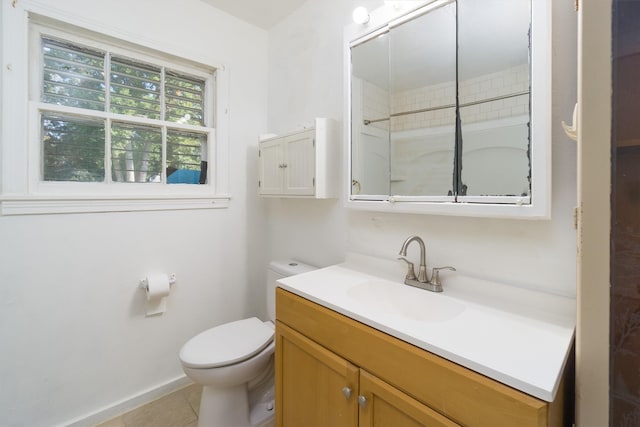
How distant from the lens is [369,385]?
84 centimetres

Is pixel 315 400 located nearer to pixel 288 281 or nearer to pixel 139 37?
pixel 288 281

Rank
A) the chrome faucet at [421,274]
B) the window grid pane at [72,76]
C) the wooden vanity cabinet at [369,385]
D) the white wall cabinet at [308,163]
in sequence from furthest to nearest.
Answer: the white wall cabinet at [308,163]
the window grid pane at [72,76]
the chrome faucet at [421,274]
the wooden vanity cabinet at [369,385]

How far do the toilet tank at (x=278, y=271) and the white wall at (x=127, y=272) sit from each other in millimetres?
339

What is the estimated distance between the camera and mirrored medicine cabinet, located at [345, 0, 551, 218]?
2.87 feet

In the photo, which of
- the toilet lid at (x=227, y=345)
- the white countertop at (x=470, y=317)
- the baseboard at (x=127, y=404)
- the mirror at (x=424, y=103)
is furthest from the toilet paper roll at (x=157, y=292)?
the mirror at (x=424, y=103)

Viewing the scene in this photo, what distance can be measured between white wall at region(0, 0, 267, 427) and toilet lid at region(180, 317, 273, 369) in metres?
0.40

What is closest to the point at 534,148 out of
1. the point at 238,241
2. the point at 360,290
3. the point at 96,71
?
the point at 360,290

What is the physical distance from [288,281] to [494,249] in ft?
2.69

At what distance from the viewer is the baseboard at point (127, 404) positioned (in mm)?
1423

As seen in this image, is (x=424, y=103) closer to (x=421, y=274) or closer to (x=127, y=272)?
(x=421, y=274)

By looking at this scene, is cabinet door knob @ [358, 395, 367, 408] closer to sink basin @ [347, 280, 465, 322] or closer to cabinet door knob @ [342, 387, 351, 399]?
cabinet door knob @ [342, 387, 351, 399]

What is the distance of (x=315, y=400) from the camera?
102 cm

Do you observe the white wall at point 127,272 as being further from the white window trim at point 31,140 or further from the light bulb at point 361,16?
the light bulb at point 361,16

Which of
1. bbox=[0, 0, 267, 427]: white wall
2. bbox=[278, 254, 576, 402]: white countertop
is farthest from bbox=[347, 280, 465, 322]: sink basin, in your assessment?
bbox=[0, 0, 267, 427]: white wall
